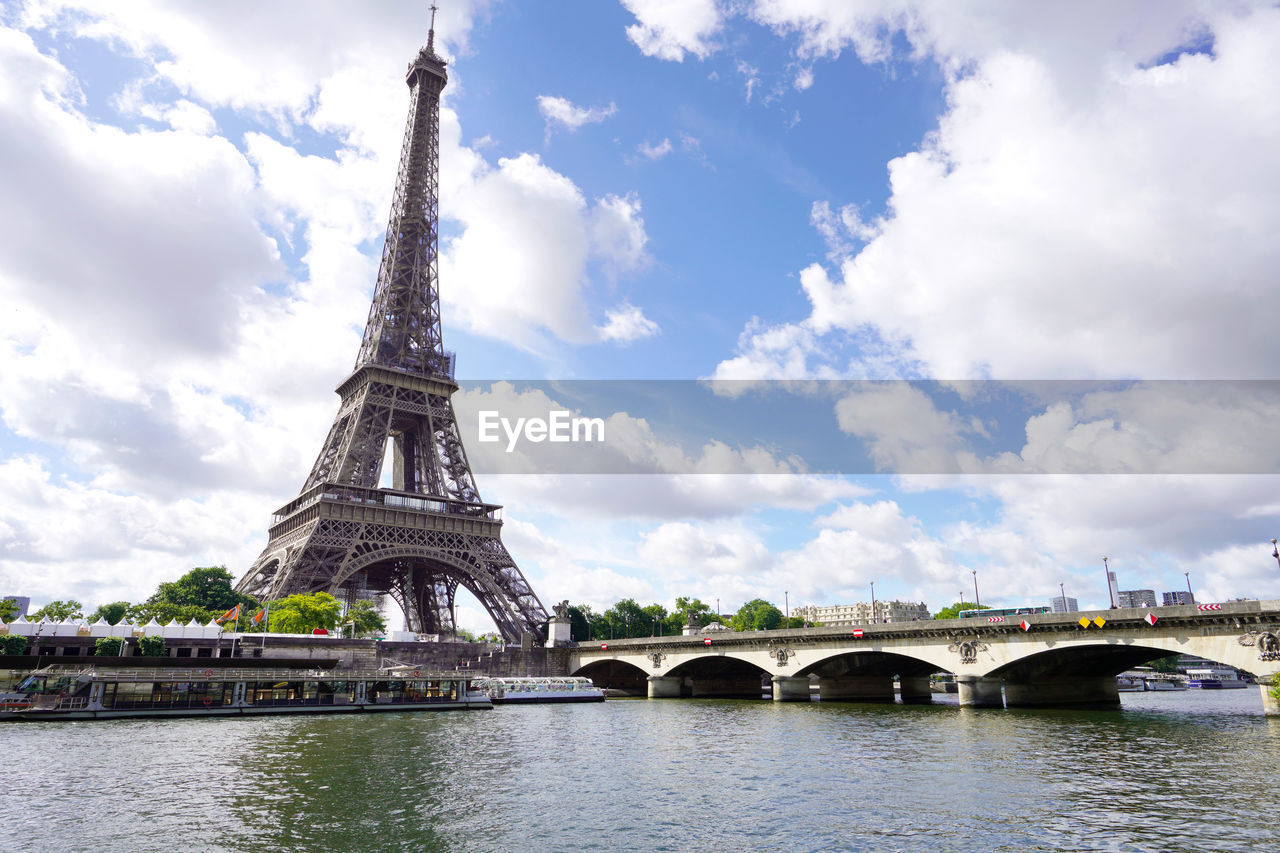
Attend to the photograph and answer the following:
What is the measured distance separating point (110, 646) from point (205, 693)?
19.3 meters

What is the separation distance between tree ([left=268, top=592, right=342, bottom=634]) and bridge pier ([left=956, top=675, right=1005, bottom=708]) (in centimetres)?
6353

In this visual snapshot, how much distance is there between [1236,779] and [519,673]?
266 ft

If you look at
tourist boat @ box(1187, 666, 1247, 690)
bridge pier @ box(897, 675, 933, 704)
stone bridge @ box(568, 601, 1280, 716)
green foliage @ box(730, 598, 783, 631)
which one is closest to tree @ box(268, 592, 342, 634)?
stone bridge @ box(568, 601, 1280, 716)

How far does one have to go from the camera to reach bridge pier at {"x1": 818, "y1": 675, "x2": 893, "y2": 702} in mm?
86688

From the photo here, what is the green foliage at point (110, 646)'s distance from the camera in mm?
73250

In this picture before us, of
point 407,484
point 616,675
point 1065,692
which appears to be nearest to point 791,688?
point 1065,692

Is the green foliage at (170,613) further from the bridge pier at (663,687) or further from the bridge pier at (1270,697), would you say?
the bridge pier at (1270,697)

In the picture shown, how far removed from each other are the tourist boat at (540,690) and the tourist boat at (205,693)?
962 centimetres

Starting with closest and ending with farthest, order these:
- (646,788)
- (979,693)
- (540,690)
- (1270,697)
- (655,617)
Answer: (646,788) → (1270,697) → (979,693) → (540,690) → (655,617)

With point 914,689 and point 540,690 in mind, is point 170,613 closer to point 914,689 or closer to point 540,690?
point 540,690

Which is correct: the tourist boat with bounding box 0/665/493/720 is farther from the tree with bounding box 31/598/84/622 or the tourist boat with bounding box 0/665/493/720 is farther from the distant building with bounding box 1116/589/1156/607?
the distant building with bounding box 1116/589/1156/607

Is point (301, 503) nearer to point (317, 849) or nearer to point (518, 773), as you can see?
point (518, 773)

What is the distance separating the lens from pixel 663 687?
9600cm

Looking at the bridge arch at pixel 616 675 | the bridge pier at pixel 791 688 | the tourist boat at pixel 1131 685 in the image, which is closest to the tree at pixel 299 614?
the bridge arch at pixel 616 675
